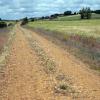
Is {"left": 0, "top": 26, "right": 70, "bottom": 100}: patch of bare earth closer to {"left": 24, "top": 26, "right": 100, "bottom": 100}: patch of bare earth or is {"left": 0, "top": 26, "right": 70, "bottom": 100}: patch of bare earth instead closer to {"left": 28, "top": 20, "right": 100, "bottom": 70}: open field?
{"left": 24, "top": 26, "right": 100, "bottom": 100}: patch of bare earth

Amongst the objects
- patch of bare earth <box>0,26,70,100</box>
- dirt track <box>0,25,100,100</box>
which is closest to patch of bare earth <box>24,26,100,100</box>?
dirt track <box>0,25,100,100</box>

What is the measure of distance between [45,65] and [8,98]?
7262mm

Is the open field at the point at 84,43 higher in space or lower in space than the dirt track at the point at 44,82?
lower

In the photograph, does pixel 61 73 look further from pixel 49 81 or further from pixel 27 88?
pixel 27 88

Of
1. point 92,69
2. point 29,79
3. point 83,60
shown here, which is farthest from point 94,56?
point 29,79

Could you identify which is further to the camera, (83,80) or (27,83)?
(83,80)

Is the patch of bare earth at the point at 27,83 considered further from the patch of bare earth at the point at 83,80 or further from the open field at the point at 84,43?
the open field at the point at 84,43

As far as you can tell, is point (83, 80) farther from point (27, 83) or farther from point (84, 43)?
point (84, 43)

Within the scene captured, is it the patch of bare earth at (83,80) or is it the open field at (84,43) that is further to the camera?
the open field at (84,43)

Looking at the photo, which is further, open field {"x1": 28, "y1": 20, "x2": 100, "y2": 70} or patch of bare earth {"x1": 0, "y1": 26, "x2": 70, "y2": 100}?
open field {"x1": 28, "y1": 20, "x2": 100, "y2": 70}

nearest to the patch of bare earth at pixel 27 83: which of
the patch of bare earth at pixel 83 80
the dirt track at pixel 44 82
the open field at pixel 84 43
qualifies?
the dirt track at pixel 44 82

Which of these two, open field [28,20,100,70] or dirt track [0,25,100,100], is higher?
dirt track [0,25,100,100]

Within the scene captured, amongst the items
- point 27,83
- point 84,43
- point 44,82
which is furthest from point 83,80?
point 84,43

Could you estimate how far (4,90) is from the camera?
12859mm
